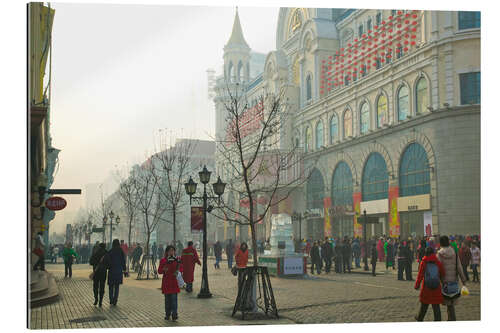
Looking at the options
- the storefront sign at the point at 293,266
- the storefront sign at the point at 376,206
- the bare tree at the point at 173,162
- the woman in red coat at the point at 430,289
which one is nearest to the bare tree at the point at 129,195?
the bare tree at the point at 173,162

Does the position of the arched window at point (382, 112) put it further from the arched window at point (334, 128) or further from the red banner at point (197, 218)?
the red banner at point (197, 218)

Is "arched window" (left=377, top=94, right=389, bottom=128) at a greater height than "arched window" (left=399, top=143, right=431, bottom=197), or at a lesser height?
greater

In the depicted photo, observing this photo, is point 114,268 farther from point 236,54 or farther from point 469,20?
point 469,20

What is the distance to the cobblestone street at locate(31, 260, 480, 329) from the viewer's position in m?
13.9

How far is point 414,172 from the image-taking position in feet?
107

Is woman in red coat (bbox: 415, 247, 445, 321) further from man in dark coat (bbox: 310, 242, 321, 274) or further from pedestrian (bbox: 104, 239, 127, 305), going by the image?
man in dark coat (bbox: 310, 242, 321, 274)

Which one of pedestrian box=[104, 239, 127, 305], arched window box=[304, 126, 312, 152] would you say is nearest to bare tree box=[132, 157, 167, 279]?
pedestrian box=[104, 239, 127, 305]

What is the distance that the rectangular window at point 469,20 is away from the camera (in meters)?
19.4

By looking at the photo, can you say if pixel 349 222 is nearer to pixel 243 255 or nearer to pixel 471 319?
pixel 243 255

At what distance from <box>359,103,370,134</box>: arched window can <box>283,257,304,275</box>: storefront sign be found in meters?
15.8

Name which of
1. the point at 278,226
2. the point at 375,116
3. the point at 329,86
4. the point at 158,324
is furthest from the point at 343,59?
the point at 158,324

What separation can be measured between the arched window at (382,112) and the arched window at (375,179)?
2.03m

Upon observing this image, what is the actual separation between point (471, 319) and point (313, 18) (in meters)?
29.8

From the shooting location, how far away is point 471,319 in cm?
1416
